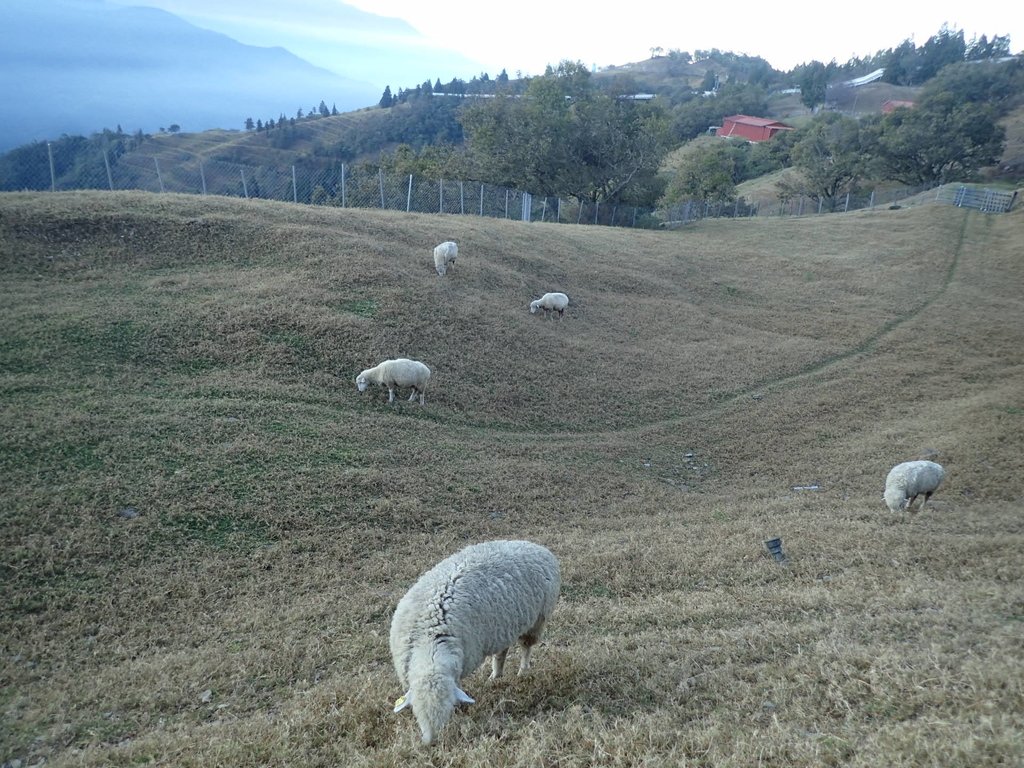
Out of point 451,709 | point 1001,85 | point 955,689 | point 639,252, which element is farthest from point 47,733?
point 1001,85

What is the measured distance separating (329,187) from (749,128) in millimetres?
90863

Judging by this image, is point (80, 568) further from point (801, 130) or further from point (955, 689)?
point (801, 130)

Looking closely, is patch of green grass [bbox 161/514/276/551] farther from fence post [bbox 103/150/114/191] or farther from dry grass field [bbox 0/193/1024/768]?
fence post [bbox 103/150/114/191]

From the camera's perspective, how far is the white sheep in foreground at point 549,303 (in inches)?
930

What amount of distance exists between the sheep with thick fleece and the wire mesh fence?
27.4 meters

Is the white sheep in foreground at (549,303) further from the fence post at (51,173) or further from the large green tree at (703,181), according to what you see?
the large green tree at (703,181)

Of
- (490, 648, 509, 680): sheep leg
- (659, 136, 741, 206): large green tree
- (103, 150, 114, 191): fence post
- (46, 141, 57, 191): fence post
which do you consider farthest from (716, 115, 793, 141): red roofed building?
(490, 648, 509, 680): sheep leg

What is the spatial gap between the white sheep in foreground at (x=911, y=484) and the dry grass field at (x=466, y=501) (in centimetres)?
65

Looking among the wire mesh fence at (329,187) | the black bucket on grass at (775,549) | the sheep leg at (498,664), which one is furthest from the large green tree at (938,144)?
the sheep leg at (498,664)

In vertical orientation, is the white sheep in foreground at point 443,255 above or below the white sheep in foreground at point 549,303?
above

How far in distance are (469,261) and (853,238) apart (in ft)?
104

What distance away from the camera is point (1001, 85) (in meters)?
86.8

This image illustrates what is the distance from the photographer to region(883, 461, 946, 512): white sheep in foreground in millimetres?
12445

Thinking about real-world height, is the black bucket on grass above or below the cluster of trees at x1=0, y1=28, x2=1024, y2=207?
below
